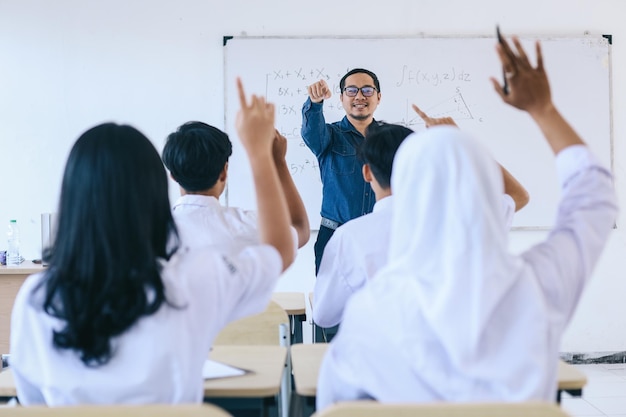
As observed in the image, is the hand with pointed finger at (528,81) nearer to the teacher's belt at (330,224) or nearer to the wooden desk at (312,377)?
the wooden desk at (312,377)

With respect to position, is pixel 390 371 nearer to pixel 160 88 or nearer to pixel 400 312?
pixel 400 312

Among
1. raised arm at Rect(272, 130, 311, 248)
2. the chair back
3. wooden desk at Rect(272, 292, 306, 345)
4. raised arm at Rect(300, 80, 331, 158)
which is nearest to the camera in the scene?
the chair back

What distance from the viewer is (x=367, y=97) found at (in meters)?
3.45

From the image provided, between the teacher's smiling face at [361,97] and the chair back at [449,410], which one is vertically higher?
the teacher's smiling face at [361,97]

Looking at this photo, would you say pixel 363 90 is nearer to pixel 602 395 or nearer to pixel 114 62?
pixel 114 62

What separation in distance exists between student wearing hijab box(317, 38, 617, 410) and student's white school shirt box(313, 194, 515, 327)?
77 cm

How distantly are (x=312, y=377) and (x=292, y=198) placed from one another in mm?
524

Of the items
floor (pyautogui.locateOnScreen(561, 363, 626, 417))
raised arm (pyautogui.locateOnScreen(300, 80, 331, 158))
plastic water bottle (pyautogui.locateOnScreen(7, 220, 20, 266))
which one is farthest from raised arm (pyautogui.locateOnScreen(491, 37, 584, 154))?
plastic water bottle (pyautogui.locateOnScreen(7, 220, 20, 266))

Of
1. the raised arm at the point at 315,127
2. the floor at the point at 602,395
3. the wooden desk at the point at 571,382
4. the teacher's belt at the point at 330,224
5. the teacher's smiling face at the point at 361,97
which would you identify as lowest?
the floor at the point at 602,395

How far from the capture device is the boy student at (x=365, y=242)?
212 cm

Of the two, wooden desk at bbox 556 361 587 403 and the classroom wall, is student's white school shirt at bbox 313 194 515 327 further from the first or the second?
the classroom wall

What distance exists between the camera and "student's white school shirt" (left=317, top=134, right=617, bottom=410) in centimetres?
120

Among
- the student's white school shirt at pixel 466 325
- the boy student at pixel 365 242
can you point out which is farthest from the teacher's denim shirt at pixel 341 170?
the student's white school shirt at pixel 466 325

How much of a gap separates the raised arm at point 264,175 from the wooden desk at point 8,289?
257 cm
